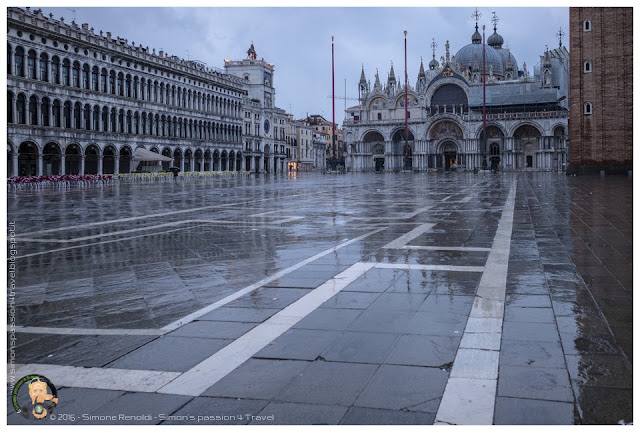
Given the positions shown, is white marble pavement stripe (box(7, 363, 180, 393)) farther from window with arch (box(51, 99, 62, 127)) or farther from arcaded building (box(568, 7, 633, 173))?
window with arch (box(51, 99, 62, 127))

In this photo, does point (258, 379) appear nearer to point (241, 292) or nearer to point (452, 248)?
point (241, 292)

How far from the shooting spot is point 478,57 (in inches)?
4099

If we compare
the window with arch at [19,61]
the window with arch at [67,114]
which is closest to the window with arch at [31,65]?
the window with arch at [19,61]

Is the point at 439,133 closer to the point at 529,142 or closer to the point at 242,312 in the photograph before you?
the point at 529,142

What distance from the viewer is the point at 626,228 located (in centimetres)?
1194

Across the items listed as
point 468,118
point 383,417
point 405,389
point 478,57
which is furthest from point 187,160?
point 383,417

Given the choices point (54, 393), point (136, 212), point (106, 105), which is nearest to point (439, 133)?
point (106, 105)

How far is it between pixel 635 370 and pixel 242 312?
3.41m

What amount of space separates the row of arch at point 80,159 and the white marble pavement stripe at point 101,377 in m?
47.3

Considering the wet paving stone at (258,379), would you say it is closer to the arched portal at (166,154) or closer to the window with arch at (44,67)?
the window with arch at (44,67)

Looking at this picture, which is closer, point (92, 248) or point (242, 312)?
point (242, 312)

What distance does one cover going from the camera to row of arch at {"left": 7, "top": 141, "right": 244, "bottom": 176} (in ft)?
161

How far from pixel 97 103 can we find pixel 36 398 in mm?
58607

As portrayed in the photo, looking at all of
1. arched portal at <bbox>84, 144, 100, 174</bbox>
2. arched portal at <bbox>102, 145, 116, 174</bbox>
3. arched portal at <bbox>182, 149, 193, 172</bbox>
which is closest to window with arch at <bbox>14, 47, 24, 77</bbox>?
arched portal at <bbox>84, 144, 100, 174</bbox>
